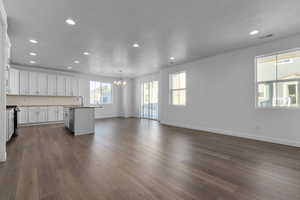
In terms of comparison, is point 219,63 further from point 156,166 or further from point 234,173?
point 156,166

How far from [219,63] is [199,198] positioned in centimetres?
470

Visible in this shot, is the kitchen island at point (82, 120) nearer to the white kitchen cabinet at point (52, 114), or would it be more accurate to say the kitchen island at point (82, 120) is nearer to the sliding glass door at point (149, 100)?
the white kitchen cabinet at point (52, 114)

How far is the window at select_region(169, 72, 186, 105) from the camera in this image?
6.49 metres

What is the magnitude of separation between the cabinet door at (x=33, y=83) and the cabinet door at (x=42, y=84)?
0.38 ft

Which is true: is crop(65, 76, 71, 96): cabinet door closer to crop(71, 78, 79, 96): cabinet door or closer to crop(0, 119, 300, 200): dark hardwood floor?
crop(71, 78, 79, 96): cabinet door

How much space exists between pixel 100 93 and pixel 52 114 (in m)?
3.04

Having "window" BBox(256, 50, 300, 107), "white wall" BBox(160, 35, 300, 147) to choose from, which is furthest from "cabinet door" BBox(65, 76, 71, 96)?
"window" BBox(256, 50, 300, 107)

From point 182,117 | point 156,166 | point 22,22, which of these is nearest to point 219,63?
point 182,117

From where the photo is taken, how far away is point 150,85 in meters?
9.13

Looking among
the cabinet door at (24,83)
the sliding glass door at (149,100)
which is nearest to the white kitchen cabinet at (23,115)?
the cabinet door at (24,83)

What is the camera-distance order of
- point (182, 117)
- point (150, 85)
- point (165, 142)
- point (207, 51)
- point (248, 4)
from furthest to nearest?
point (150, 85) → point (182, 117) → point (207, 51) → point (165, 142) → point (248, 4)

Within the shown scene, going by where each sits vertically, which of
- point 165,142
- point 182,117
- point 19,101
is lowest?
point 165,142

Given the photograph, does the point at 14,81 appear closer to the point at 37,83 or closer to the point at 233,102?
the point at 37,83

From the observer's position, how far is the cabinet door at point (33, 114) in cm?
651
